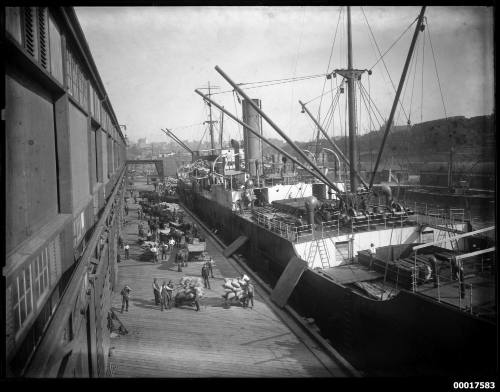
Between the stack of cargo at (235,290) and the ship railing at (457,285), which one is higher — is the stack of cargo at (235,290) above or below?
below

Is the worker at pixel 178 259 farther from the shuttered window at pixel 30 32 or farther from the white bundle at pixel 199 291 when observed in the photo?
the shuttered window at pixel 30 32

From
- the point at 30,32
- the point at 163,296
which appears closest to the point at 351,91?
the point at 163,296

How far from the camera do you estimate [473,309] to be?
7.88 metres

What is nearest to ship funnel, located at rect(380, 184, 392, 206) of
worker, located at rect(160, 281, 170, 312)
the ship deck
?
the ship deck

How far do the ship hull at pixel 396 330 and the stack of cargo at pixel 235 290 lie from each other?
2969mm

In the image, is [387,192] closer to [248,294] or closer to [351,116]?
[351,116]

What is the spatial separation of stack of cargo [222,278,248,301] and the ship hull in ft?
9.74

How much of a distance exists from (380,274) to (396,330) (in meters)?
3.45

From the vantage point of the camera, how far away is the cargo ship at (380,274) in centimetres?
788

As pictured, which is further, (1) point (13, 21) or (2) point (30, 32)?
(2) point (30, 32)

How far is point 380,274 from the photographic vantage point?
1248cm

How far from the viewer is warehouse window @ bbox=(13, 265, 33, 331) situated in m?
3.63

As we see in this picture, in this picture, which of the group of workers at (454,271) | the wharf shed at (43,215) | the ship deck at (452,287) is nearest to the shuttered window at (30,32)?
the wharf shed at (43,215)

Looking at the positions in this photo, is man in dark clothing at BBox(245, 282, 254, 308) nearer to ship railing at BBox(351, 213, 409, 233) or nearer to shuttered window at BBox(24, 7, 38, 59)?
ship railing at BBox(351, 213, 409, 233)
